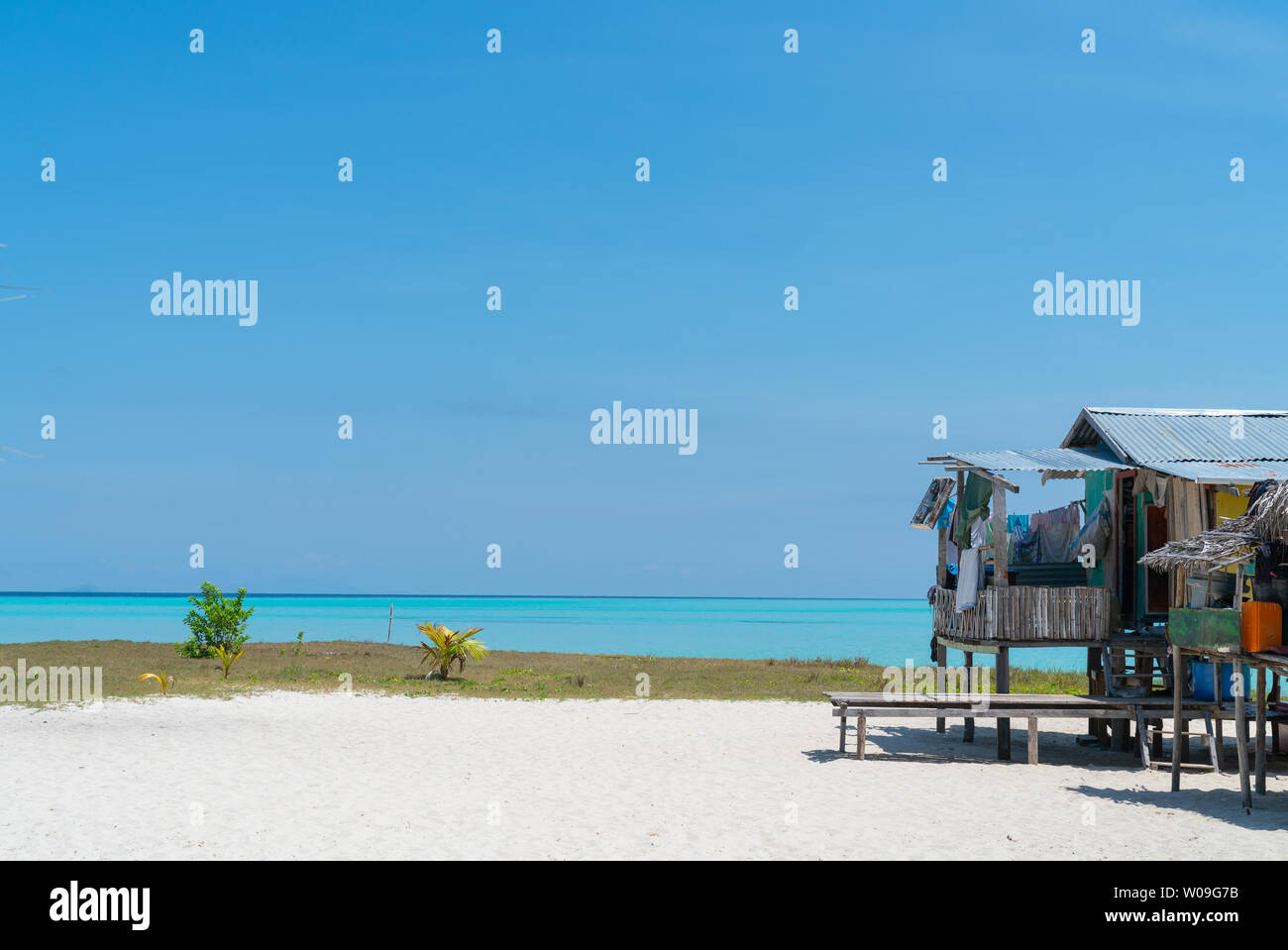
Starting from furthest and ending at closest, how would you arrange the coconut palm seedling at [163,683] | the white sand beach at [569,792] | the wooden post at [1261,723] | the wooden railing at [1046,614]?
the coconut palm seedling at [163,683]
the wooden railing at [1046,614]
the wooden post at [1261,723]
the white sand beach at [569,792]

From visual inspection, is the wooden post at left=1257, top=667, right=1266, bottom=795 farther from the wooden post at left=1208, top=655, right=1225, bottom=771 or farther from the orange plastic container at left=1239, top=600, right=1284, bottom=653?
the wooden post at left=1208, top=655, right=1225, bottom=771

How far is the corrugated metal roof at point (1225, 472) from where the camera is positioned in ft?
47.3

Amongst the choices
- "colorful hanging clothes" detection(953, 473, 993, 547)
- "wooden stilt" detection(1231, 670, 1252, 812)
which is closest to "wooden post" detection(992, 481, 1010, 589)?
"colorful hanging clothes" detection(953, 473, 993, 547)

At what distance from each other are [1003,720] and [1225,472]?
4364mm

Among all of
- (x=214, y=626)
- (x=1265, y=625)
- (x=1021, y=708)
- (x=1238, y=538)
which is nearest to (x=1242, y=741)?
(x=1265, y=625)

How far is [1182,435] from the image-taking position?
1705 cm

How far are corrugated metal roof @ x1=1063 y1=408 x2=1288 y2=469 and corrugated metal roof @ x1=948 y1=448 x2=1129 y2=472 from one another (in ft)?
1.23

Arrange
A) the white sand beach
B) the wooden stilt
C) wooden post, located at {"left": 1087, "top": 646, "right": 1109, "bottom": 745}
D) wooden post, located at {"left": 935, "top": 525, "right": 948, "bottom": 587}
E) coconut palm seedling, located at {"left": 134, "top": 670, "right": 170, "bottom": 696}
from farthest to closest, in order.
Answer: coconut palm seedling, located at {"left": 134, "top": 670, "right": 170, "bottom": 696}, wooden post, located at {"left": 935, "top": 525, "right": 948, "bottom": 587}, wooden post, located at {"left": 1087, "top": 646, "right": 1109, "bottom": 745}, the wooden stilt, the white sand beach

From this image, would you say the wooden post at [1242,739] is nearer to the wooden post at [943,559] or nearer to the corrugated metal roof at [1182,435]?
the corrugated metal roof at [1182,435]

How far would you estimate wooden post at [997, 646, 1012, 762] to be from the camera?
15492 mm

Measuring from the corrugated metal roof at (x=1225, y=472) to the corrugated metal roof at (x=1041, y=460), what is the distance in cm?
82

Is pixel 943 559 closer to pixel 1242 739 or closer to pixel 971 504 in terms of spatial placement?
pixel 971 504

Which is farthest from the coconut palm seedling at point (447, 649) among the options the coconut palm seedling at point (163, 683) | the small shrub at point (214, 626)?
the small shrub at point (214, 626)

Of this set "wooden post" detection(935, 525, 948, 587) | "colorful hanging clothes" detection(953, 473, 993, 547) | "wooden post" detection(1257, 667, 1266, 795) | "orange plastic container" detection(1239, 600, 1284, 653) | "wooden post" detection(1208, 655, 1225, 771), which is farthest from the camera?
"wooden post" detection(935, 525, 948, 587)
